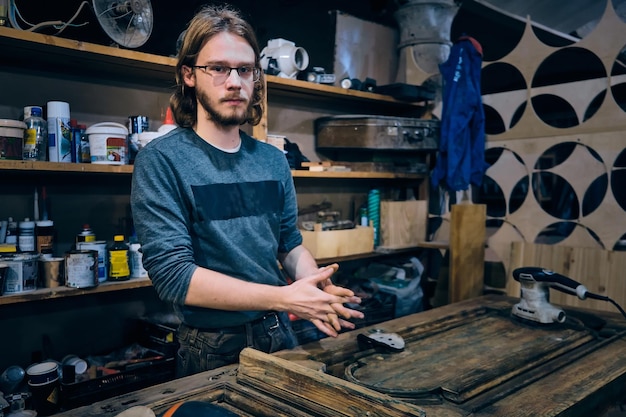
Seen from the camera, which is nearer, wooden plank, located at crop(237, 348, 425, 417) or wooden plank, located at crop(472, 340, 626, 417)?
wooden plank, located at crop(237, 348, 425, 417)

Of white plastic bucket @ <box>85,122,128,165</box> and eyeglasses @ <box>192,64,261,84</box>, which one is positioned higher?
eyeglasses @ <box>192,64,261,84</box>

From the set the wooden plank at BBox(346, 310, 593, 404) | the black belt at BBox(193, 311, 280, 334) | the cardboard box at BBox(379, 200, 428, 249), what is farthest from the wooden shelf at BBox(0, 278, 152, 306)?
the cardboard box at BBox(379, 200, 428, 249)

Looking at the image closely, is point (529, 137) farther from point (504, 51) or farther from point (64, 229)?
point (504, 51)

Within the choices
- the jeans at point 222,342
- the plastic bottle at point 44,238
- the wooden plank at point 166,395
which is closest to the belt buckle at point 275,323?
the jeans at point 222,342

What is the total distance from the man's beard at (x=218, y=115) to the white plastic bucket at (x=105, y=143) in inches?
30.3

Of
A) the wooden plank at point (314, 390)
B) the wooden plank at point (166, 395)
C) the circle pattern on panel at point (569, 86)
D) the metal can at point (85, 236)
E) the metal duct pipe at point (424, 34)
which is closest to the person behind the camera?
the wooden plank at point (314, 390)

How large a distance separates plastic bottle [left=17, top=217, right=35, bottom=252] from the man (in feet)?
3.08

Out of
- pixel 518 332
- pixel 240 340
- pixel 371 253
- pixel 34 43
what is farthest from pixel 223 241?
pixel 371 253

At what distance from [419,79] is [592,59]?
2.77 meters

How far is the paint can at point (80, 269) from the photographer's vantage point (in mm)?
1860

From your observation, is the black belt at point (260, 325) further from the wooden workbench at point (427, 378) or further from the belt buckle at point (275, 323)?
the wooden workbench at point (427, 378)

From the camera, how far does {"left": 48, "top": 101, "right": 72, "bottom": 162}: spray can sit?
6.13ft

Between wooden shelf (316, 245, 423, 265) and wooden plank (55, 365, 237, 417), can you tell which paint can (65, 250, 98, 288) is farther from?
wooden shelf (316, 245, 423, 265)

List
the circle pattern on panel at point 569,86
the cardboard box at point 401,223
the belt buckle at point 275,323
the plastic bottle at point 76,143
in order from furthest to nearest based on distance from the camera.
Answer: the cardboard box at point 401,223 < the circle pattern on panel at point 569,86 < the plastic bottle at point 76,143 < the belt buckle at point 275,323
